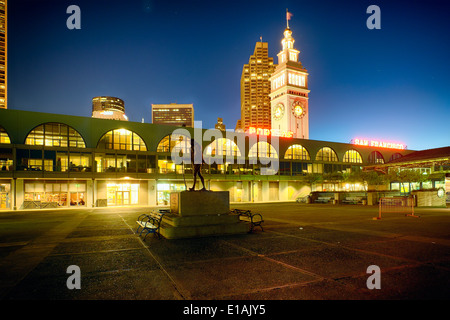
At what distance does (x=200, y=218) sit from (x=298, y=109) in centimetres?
8347

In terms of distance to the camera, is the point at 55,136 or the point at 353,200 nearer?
the point at 353,200

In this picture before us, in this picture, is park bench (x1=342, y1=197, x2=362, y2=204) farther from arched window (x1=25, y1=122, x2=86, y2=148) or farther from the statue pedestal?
arched window (x1=25, y1=122, x2=86, y2=148)

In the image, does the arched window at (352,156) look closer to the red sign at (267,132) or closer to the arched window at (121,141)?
the red sign at (267,132)

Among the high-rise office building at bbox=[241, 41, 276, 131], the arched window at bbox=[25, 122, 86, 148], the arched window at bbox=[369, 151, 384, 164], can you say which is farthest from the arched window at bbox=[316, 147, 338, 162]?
the high-rise office building at bbox=[241, 41, 276, 131]

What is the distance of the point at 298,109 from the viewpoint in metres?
89.0

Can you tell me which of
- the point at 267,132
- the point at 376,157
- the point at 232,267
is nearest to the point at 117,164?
the point at 267,132

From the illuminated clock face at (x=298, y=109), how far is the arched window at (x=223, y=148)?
159 feet

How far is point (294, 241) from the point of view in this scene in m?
10.1

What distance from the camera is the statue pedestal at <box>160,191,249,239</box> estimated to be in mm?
11141

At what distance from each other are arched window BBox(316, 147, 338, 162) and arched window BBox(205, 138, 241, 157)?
59.7ft

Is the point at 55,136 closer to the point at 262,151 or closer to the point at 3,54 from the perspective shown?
the point at 262,151

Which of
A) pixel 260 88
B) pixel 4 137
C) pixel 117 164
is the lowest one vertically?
pixel 117 164
